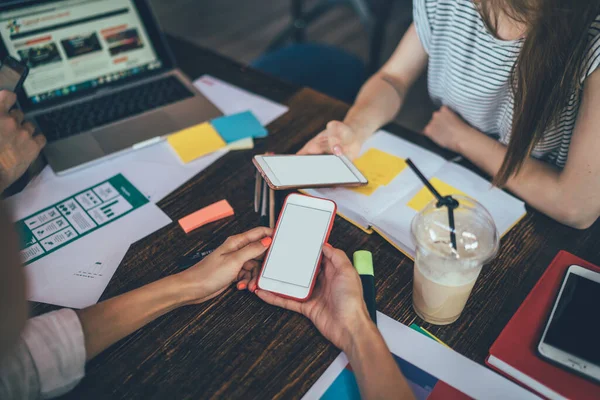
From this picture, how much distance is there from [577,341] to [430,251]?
9.3 inches

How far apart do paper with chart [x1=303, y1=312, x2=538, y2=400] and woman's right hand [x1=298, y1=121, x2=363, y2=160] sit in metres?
0.43

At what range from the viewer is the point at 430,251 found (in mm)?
685

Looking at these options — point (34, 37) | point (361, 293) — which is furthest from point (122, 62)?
point (361, 293)

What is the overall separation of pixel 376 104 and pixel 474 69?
236 millimetres

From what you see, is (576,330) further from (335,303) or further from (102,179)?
(102,179)

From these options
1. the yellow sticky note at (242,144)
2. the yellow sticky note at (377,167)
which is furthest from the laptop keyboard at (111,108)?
the yellow sticky note at (377,167)

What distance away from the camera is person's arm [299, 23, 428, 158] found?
1.00 m

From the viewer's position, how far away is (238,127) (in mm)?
1135

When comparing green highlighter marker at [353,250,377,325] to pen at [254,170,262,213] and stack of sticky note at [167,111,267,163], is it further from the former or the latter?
stack of sticky note at [167,111,267,163]

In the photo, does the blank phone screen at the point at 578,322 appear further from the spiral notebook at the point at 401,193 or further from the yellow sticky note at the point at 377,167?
the yellow sticky note at the point at 377,167

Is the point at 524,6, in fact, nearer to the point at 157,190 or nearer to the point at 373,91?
the point at 373,91

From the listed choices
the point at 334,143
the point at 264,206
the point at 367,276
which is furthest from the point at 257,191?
the point at 367,276

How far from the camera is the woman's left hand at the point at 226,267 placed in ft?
2.50

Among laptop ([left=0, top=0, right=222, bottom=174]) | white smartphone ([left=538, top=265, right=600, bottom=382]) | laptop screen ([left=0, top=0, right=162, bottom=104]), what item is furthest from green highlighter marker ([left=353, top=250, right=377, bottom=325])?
laptop screen ([left=0, top=0, right=162, bottom=104])
